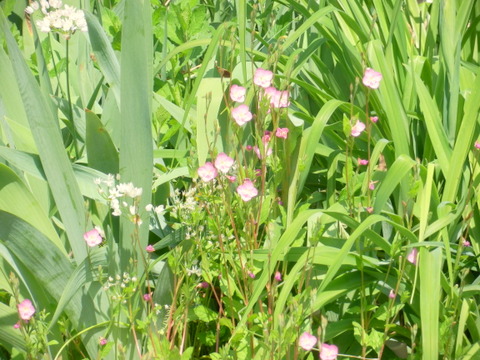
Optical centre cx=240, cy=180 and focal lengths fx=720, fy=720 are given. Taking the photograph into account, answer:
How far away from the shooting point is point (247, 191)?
130 cm

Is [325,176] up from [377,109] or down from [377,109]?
down

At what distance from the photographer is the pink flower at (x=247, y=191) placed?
50.8 inches

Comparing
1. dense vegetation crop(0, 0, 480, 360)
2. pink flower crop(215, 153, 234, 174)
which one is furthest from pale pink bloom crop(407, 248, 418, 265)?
pink flower crop(215, 153, 234, 174)

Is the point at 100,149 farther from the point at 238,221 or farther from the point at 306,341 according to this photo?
the point at 306,341

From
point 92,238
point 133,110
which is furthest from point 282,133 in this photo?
point 92,238

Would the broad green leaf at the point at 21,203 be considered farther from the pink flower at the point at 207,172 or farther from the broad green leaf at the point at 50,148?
the pink flower at the point at 207,172

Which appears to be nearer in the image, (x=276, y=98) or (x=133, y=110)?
(x=133, y=110)

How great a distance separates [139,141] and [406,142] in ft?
1.88

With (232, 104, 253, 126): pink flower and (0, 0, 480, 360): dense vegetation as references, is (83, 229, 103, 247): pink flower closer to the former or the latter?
(0, 0, 480, 360): dense vegetation

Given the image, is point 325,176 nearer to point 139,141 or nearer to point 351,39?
point 351,39

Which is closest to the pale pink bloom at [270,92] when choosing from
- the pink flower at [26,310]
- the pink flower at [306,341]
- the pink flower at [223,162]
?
the pink flower at [223,162]

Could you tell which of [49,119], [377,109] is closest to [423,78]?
[377,109]

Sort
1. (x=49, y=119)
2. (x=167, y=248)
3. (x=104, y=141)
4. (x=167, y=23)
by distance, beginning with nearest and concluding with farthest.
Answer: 1. (x=49, y=119)
2. (x=104, y=141)
3. (x=167, y=248)
4. (x=167, y=23)

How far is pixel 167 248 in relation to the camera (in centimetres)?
165
